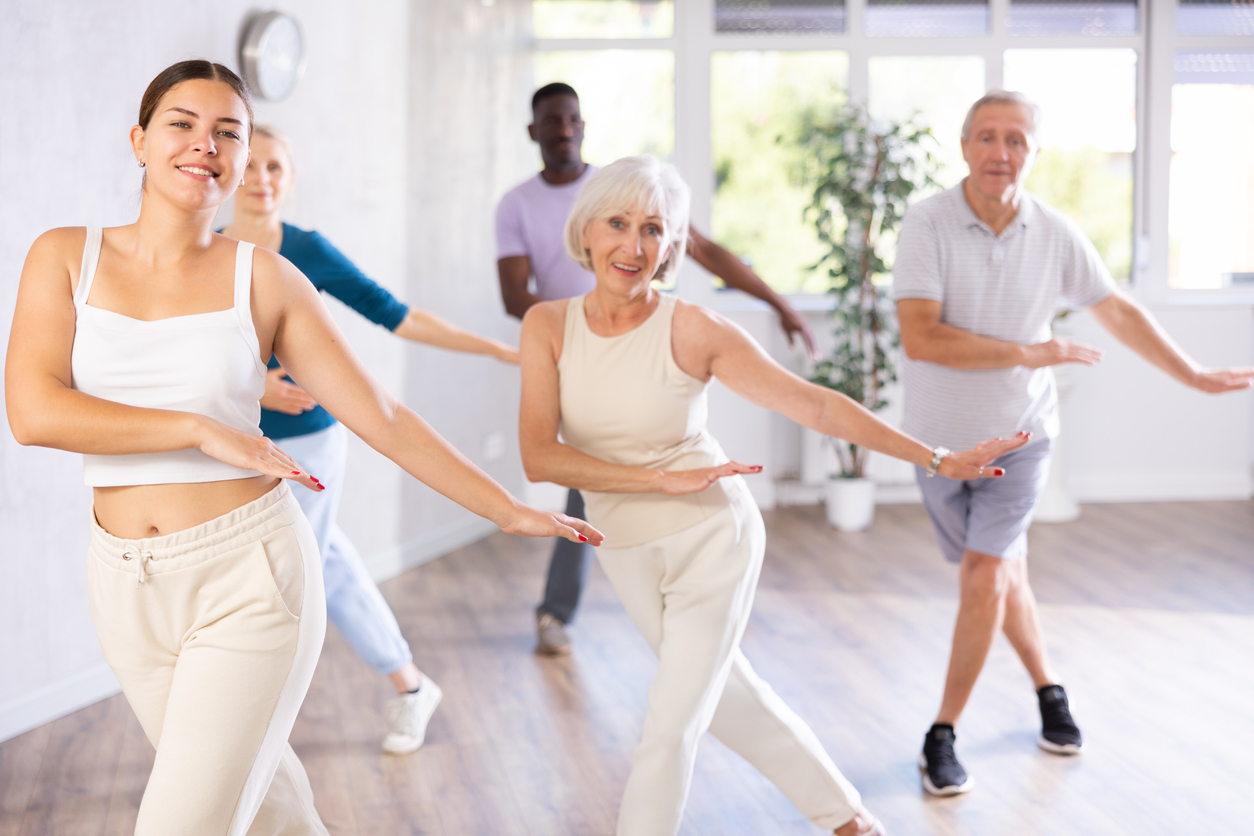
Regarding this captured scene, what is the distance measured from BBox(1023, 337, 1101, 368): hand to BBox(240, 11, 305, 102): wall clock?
8.82 ft

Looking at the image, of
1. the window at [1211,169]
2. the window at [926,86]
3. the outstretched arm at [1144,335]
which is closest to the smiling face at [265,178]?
the outstretched arm at [1144,335]

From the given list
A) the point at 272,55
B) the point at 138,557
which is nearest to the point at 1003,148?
the point at 138,557

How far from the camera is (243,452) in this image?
4.53 ft

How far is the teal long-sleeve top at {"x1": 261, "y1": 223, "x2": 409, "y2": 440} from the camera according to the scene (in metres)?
2.57

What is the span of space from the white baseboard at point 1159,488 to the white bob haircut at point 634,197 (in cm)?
446

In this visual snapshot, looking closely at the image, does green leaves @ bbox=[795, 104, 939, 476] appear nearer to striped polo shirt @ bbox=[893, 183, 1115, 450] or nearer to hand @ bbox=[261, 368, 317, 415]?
striped polo shirt @ bbox=[893, 183, 1115, 450]

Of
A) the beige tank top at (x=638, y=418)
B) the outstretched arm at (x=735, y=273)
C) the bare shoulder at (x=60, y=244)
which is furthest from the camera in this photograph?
the outstretched arm at (x=735, y=273)

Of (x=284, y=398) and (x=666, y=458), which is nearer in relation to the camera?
(x=666, y=458)

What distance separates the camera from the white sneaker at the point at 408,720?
9.58 feet

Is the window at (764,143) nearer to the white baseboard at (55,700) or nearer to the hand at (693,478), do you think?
the white baseboard at (55,700)

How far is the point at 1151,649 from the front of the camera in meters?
3.63

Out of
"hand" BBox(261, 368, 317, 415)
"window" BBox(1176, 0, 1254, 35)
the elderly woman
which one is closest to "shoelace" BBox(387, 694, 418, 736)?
"hand" BBox(261, 368, 317, 415)

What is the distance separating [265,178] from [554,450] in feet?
3.43

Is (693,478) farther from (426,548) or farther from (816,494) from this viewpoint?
(816,494)
